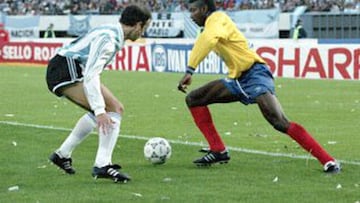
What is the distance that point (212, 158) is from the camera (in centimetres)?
1151

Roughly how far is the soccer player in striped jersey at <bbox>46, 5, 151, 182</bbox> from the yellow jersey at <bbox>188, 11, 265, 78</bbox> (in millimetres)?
857

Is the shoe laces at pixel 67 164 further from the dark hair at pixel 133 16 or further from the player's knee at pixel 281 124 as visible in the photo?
the player's knee at pixel 281 124

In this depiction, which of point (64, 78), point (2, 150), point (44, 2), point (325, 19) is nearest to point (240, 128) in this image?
point (2, 150)

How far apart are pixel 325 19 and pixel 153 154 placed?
1197 inches

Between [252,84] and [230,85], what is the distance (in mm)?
287

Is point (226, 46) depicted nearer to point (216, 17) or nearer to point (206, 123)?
point (216, 17)

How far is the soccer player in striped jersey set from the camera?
966cm

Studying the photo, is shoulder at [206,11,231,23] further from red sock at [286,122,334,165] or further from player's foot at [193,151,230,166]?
player's foot at [193,151,230,166]

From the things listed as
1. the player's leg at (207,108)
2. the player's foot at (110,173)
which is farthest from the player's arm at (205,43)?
the player's foot at (110,173)

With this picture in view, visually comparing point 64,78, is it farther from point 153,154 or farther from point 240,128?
point 240,128

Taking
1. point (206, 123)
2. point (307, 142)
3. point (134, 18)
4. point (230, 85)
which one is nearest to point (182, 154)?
point (206, 123)

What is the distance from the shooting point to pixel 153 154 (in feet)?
38.3

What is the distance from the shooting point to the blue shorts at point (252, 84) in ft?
36.2

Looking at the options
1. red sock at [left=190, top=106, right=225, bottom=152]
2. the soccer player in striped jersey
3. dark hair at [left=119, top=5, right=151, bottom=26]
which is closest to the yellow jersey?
red sock at [left=190, top=106, right=225, bottom=152]
